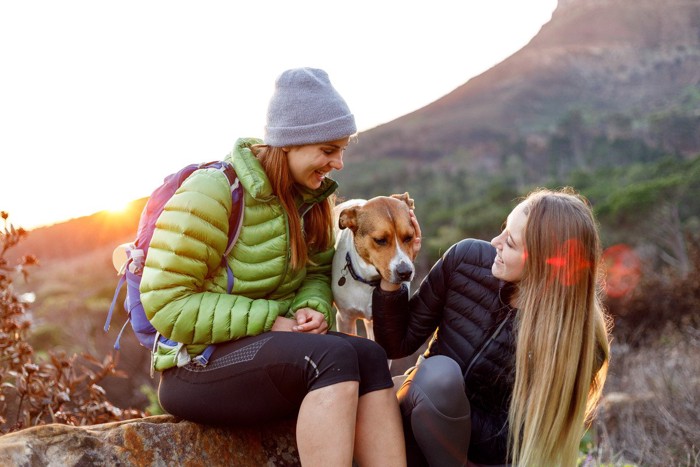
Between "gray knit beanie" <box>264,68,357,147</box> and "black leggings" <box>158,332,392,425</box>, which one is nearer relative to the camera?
"black leggings" <box>158,332,392,425</box>

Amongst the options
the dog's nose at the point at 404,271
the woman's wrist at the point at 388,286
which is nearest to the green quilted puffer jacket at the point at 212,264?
the woman's wrist at the point at 388,286

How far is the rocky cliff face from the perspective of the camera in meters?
33.3

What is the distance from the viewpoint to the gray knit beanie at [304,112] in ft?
10.6

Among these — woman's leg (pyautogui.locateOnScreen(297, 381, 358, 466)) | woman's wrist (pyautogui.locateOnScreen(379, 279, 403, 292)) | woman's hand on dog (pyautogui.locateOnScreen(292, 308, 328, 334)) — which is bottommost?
woman's leg (pyautogui.locateOnScreen(297, 381, 358, 466))

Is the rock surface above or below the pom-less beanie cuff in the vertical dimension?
below

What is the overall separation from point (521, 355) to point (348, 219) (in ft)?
5.16

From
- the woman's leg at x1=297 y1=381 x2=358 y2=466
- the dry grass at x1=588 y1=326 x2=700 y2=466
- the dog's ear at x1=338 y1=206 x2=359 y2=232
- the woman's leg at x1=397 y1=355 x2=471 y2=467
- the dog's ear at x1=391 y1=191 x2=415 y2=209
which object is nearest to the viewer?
the woman's leg at x1=297 y1=381 x2=358 y2=466

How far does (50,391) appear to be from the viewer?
4.16 m

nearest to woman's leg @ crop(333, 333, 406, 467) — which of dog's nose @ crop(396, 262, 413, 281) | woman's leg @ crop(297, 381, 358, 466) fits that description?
woman's leg @ crop(297, 381, 358, 466)

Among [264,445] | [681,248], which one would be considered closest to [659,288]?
[681,248]

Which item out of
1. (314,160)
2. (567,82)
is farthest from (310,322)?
(567,82)

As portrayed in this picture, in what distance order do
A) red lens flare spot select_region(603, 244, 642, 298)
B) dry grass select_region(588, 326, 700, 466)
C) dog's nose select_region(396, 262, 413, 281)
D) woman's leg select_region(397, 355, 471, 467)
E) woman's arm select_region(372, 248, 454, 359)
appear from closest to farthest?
woman's leg select_region(397, 355, 471, 467) → woman's arm select_region(372, 248, 454, 359) → dog's nose select_region(396, 262, 413, 281) → dry grass select_region(588, 326, 700, 466) → red lens flare spot select_region(603, 244, 642, 298)

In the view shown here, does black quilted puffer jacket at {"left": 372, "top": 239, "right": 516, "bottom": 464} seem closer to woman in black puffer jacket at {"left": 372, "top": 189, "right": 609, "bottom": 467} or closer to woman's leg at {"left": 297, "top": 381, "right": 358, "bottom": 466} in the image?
woman in black puffer jacket at {"left": 372, "top": 189, "right": 609, "bottom": 467}

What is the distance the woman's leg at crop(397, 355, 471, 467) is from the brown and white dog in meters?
0.97
